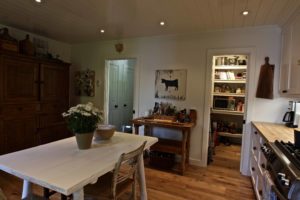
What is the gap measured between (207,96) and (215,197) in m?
1.62

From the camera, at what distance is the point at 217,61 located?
4.53 m

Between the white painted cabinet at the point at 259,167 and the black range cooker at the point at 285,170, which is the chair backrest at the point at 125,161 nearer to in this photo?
the black range cooker at the point at 285,170

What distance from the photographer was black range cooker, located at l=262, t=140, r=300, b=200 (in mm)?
1068

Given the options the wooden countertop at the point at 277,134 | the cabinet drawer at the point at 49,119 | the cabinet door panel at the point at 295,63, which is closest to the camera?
the wooden countertop at the point at 277,134

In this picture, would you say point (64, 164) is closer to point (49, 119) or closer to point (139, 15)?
point (139, 15)

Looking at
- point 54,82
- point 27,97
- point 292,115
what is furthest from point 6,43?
point 292,115

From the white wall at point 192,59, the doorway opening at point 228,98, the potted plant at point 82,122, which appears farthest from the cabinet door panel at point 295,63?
the potted plant at point 82,122

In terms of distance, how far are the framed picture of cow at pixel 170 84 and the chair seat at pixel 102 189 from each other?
2078 millimetres

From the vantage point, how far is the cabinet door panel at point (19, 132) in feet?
9.93

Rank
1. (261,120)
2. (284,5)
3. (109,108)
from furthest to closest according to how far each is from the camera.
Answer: (109,108), (261,120), (284,5)

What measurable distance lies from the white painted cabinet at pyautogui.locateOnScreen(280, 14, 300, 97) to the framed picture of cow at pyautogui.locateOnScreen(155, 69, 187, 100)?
152 cm

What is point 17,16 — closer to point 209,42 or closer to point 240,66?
point 209,42

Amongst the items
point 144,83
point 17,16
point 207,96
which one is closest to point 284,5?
point 207,96

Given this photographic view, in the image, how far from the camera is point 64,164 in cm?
137
